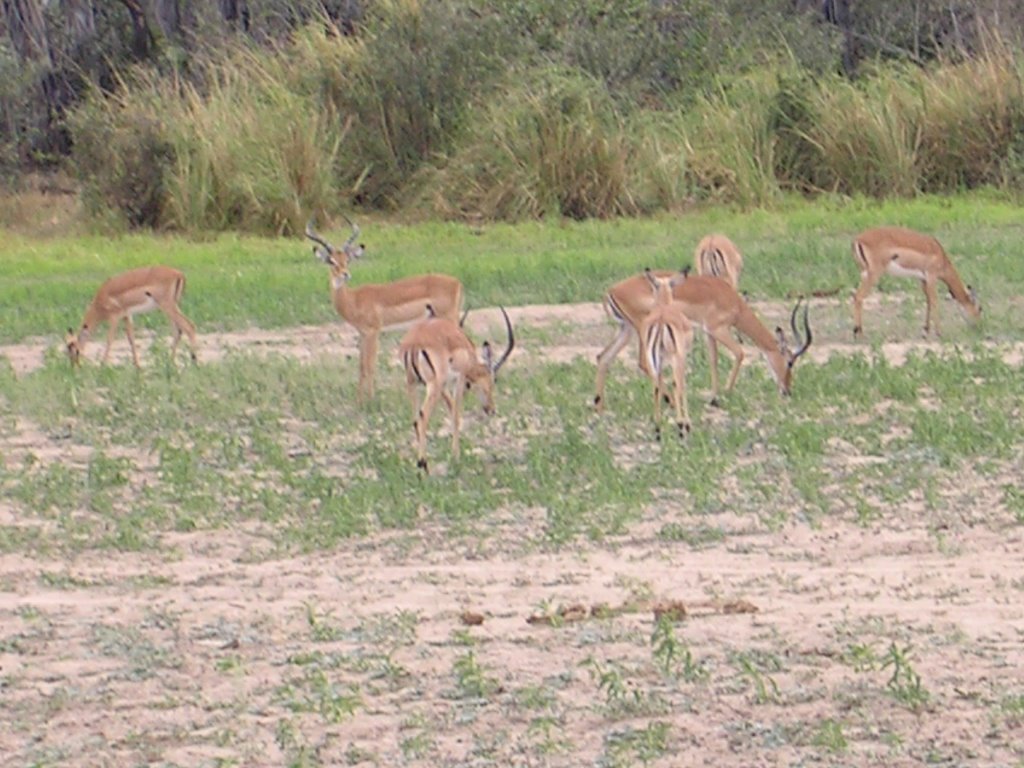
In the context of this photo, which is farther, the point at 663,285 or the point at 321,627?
the point at 663,285

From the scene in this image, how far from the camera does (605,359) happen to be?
1069 cm

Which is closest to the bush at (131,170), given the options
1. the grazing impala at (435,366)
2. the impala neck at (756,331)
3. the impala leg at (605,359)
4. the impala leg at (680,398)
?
the impala leg at (605,359)

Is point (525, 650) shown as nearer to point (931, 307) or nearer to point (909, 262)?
point (931, 307)

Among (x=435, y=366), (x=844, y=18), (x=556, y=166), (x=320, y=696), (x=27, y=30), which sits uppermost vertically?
(x=27, y=30)

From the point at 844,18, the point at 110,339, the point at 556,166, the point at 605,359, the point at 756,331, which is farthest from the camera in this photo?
the point at 844,18

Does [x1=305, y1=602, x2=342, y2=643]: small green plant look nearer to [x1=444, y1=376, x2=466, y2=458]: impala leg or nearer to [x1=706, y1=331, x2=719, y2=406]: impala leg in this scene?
[x1=444, y1=376, x2=466, y2=458]: impala leg

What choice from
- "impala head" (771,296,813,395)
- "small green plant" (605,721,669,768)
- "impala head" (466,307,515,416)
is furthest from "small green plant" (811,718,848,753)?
"impala head" (771,296,813,395)

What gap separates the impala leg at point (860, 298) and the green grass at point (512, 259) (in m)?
0.63

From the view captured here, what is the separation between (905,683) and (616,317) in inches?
215

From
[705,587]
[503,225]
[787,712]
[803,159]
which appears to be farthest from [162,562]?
[803,159]

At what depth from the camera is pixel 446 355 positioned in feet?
31.1

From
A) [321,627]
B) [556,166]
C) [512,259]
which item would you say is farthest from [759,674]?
[556,166]

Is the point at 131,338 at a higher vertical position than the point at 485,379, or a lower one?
lower

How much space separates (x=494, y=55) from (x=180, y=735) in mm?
17571
